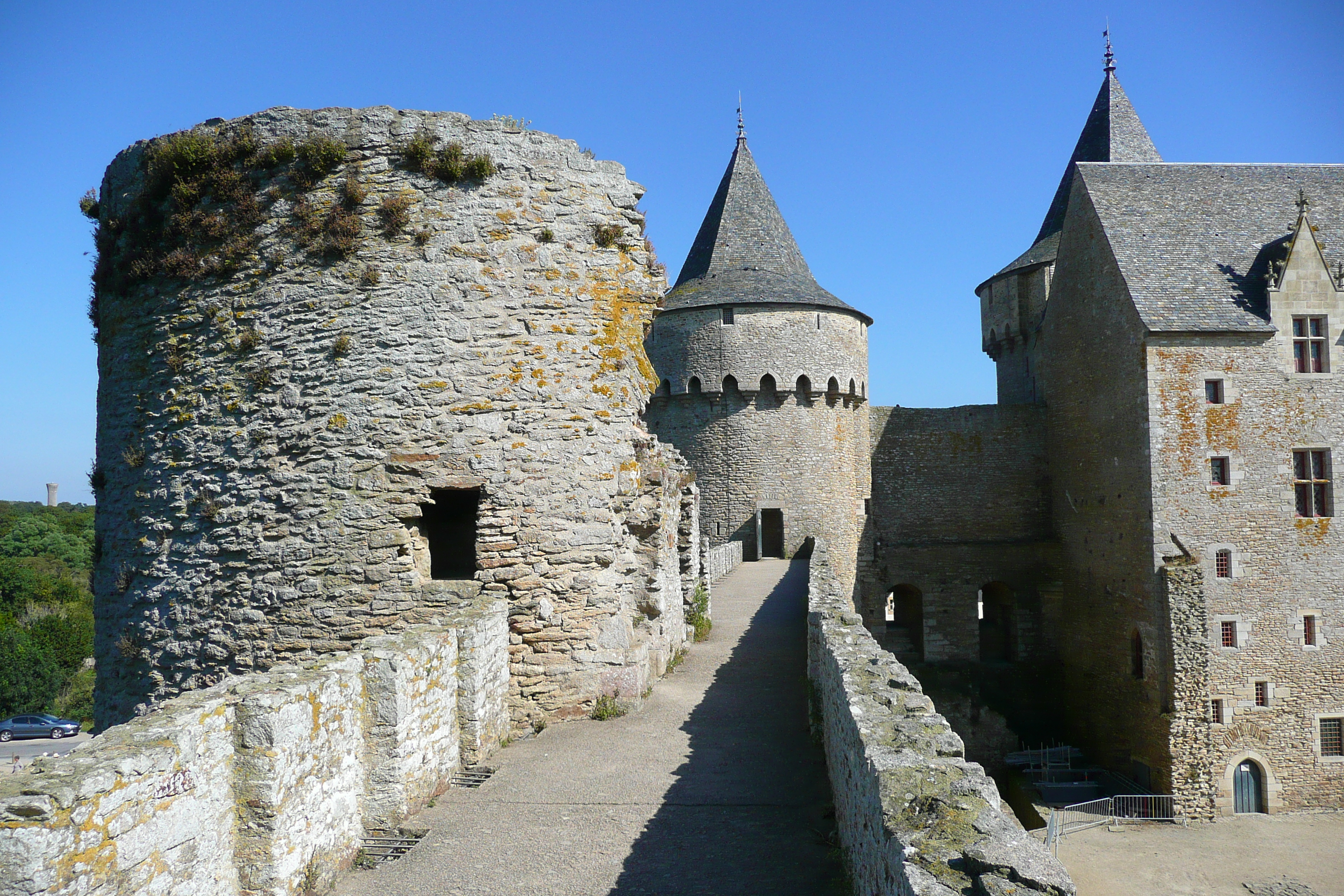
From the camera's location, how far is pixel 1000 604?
30500 millimetres

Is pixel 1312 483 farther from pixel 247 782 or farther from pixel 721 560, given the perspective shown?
pixel 247 782

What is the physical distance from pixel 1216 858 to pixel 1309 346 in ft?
38.8

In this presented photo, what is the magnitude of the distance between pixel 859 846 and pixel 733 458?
22.9m

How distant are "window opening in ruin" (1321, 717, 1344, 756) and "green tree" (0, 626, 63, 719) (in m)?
43.2

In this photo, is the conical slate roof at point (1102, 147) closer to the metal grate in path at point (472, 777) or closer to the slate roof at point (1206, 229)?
the slate roof at point (1206, 229)

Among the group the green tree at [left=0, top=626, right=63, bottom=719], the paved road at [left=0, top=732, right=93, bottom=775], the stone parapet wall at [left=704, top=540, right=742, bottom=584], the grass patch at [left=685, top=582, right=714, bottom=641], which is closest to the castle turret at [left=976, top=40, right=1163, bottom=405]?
the stone parapet wall at [left=704, top=540, right=742, bottom=584]

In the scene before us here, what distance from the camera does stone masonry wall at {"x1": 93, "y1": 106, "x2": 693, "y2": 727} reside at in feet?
25.3

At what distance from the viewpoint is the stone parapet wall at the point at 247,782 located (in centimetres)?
315

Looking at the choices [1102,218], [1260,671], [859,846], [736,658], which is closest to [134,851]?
[859,846]

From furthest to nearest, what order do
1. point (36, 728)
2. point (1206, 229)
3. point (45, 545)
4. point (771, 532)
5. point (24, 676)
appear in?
point (45, 545) < point (24, 676) < point (36, 728) < point (771, 532) < point (1206, 229)

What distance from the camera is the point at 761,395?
27.1 meters

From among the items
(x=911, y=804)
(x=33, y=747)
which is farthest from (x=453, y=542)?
(x=33, y=747)

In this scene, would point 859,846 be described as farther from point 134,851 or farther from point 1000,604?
point 1000,604

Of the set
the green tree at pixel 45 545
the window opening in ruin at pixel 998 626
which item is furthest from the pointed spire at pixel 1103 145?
the green tree at pixel 45 545
